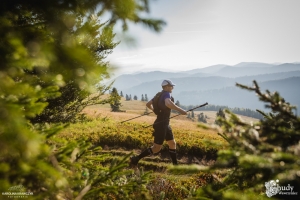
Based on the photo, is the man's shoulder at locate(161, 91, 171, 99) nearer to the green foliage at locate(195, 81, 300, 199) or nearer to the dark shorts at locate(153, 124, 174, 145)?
the dark shorts at locate(153, 124, 174, 145)

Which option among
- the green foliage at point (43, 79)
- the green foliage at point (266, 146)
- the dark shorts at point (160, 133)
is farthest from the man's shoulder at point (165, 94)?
the green foliage at point (266, 146)

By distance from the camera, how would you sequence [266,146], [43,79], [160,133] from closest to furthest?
[266,146] < [43,79] < [160,133]

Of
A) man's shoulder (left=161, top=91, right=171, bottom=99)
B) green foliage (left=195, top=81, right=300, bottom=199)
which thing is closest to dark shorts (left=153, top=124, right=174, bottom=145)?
man's shoulder (left=161, top=91, right=171, bottom=99)

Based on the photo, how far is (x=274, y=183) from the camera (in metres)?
1.81

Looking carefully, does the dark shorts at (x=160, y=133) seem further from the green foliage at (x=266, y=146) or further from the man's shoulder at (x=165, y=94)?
the green foliage at (x=266, y=146)

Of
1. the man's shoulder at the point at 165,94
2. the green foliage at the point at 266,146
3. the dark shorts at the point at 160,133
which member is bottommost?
the dark shorts at the point at 160,133

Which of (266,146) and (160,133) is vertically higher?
(266,146)

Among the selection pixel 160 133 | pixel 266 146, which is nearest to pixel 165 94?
pixel 160 133

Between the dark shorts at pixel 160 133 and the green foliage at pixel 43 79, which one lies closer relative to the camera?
the green foliage at pixel 43 79

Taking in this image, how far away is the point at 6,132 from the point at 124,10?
178cm

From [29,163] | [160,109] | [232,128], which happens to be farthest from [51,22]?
[160,109]

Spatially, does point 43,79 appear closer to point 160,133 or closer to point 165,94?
point 165,94

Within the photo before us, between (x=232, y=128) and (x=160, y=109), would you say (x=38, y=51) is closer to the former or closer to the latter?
(x=232, y=128)

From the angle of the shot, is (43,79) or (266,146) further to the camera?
(43,79)
